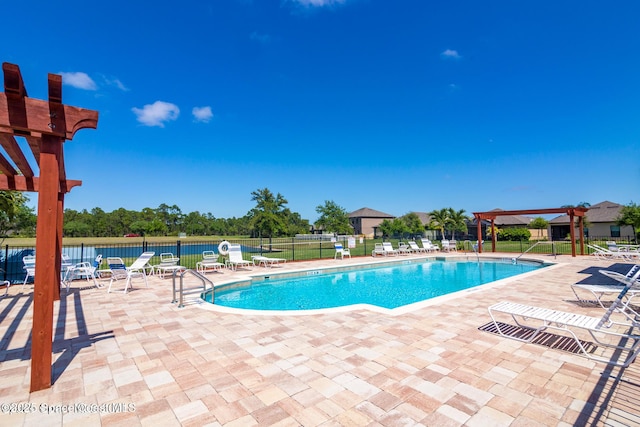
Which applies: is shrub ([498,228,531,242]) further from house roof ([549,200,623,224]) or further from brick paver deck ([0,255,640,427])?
brick paver deck ([0,255,640,427])

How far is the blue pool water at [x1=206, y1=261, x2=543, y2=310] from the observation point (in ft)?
26.4

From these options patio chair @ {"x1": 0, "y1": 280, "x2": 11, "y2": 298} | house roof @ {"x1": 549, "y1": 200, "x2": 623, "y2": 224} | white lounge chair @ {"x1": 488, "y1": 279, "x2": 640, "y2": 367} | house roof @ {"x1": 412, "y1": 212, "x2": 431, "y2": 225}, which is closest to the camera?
white lounge chair @ {"x1": 488, "y1": 279, "x2": 640, "y2": 367}

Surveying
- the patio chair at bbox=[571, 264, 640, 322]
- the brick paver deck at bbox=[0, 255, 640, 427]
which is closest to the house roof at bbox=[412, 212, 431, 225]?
the patio chair at bbox=[571, 264, 640, 322]

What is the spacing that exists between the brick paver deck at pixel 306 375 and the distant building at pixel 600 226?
3860cm

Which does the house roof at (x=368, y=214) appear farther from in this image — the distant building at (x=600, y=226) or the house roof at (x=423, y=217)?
the distant building at (x=600, y=226)

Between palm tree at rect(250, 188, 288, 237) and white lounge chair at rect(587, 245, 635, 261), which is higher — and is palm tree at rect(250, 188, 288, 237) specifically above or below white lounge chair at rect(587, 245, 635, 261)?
above

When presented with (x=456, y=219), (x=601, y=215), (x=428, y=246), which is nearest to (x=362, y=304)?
(x=428, y=246)

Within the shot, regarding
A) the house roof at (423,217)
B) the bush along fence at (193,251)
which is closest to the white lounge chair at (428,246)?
the bush along fence at (193,251)

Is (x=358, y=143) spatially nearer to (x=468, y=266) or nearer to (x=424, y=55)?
(x=424, y=55)

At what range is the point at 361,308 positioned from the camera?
19.2 ft

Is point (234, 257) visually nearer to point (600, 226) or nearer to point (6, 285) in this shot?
point (6, 285)

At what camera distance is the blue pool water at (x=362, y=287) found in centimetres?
805

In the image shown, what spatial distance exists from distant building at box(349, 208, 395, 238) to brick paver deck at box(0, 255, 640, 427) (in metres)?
54.2

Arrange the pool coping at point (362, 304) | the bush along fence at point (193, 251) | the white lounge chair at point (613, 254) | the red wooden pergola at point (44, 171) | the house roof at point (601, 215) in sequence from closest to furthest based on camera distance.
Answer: the red wooden pergola at point (44, 171)
the pool coping at point (362, 304)
the bush along fence at point (193, 251)
the white lounge chair at point (613, 254)
the house roof at point (601, 215)
